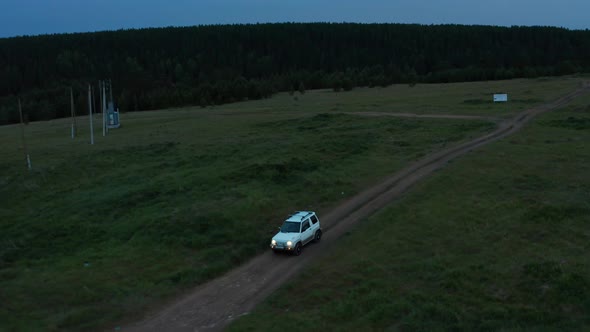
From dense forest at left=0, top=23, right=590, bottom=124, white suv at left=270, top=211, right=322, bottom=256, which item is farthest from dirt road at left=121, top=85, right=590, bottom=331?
dense forest at left=0, top=23, right=590, bottom=124

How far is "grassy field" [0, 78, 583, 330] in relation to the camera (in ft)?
72.5

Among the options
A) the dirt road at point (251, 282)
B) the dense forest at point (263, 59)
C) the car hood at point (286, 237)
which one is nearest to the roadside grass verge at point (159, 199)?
the dirt road at point (251, 282)

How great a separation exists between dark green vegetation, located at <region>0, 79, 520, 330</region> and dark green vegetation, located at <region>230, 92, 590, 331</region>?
5.03 meters

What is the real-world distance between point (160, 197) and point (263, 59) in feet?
451

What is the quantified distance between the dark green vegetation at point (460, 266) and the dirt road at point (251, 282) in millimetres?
872

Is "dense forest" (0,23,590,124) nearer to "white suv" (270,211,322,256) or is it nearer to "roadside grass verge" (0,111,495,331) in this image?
"roadside grass verge" (0,111,495,331)

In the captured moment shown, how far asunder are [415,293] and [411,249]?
4762 millimetres

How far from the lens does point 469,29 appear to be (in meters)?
178

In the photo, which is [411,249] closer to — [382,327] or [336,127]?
[382,327]

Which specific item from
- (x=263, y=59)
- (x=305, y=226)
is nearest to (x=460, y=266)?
(x=305, y=226)

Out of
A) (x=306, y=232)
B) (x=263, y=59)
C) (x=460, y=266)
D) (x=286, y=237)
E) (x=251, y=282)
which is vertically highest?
(x=263, y=59)

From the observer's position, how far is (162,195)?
116 ft

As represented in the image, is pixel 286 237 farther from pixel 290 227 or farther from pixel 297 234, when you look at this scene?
pixel 290 227

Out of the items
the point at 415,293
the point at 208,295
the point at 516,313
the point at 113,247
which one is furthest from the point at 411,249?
the point at 113,247
